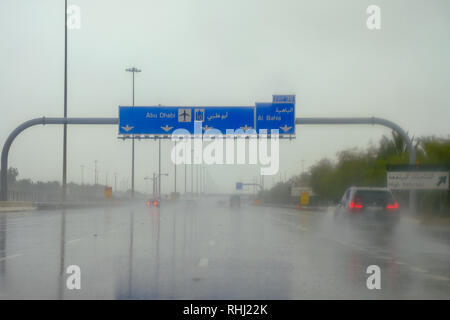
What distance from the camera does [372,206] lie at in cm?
2388

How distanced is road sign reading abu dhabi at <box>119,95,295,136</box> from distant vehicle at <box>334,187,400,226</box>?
46.2 feet

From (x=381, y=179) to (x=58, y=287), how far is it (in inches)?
1994

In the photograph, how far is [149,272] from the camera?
11.7m

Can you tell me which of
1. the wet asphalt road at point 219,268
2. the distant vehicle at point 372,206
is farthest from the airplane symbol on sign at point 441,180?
the wet asphalt road at point 219,268

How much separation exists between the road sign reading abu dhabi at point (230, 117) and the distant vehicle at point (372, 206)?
46.2 ft

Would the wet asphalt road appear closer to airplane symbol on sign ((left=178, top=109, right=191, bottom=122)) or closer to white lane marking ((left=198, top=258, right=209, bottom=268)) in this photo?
white lane marking ((left=198, top=258, right=209, bottom=268))

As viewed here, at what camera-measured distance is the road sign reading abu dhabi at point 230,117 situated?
38219mm

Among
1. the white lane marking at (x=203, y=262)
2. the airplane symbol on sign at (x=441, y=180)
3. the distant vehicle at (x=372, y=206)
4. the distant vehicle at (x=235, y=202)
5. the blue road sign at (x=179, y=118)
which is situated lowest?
the distant vehicle at (x=235, y=202)

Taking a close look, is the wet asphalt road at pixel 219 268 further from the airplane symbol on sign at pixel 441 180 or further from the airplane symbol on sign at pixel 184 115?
the airplane symbol on sign at pixel 184 115

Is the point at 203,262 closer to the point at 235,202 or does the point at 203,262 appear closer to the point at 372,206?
the point at 372,206

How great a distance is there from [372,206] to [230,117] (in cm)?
1614

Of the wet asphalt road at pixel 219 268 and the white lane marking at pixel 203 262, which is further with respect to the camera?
the white lane marking at pixel 203 262
